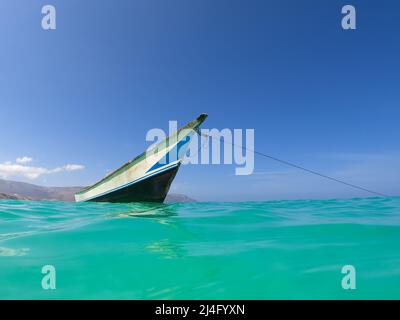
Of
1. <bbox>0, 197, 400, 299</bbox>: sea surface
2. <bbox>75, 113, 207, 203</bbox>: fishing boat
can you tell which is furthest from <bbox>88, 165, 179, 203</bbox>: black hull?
<bbox>0, 197, 400, 299</bbox>: sea surface

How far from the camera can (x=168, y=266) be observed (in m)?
3.83

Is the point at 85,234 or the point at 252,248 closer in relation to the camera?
the point at 252,248

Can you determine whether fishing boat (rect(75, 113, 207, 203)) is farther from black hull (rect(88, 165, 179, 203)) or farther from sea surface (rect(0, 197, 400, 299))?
sea surface (rect(0, 197, 400, 299))

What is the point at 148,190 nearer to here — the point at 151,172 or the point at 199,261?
the point at 151,172

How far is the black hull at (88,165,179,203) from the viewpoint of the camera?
1375 cm

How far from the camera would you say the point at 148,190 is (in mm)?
14062

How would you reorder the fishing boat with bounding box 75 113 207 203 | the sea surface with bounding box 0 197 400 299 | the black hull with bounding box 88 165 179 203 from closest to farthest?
the sea surface with bounding box 0 197 400 299, the fishing boat with bounding box 75 113 207 203, the black hull with bounding box 88 165 179 203

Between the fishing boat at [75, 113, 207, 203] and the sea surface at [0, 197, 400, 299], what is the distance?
7.25 meters

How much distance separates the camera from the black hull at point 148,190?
45.1 feet

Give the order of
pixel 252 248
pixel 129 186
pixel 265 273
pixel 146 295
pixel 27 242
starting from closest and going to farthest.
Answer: pixel 146 295
pixel 265 273
pixel 252 248
pixel 27 242
pixel 129 186
